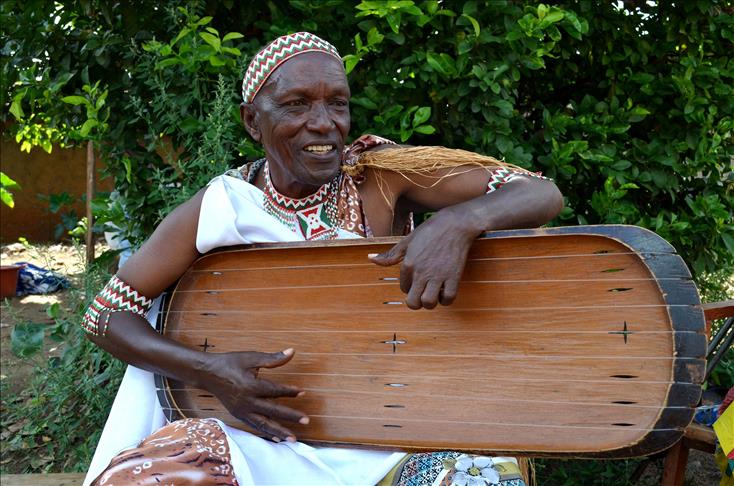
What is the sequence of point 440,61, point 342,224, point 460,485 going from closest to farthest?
1. point 460,485
2. point 342,224
3. point 440,61

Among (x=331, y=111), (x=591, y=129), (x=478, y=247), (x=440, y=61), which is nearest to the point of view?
(x=478, y=247)

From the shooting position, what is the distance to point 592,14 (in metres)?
3.06

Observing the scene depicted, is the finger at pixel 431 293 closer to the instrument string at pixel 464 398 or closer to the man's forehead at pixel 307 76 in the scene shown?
the instrument string at pixel 464 398

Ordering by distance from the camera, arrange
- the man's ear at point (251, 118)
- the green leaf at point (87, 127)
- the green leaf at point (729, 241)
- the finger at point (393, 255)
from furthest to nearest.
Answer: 1. the green leaf at point (729, 241)
2. the green leaf at point (87, 127)
3. the man's ear at point (251, 118)
4. the finger at point (393, 255)

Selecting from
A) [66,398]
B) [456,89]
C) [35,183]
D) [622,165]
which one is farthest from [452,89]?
[35,183]

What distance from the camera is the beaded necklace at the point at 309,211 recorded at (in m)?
2.29

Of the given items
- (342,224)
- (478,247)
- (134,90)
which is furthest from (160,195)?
(478,247)

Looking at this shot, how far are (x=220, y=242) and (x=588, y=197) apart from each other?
175 centimetres

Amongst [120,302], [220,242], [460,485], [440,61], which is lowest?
[460,485]

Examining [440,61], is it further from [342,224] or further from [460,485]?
[460,485]

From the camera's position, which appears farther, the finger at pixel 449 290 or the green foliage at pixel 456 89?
the green foliage at pixel 456 89

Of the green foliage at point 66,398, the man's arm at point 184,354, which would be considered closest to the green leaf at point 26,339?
the green foliage at point 66,398

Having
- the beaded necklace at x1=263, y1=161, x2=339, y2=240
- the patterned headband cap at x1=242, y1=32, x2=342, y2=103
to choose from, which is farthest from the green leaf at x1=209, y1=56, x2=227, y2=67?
the beaded necklace at x1=263, y1=161, x2=339, y2=240

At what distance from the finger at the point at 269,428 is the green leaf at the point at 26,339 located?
1.71m
